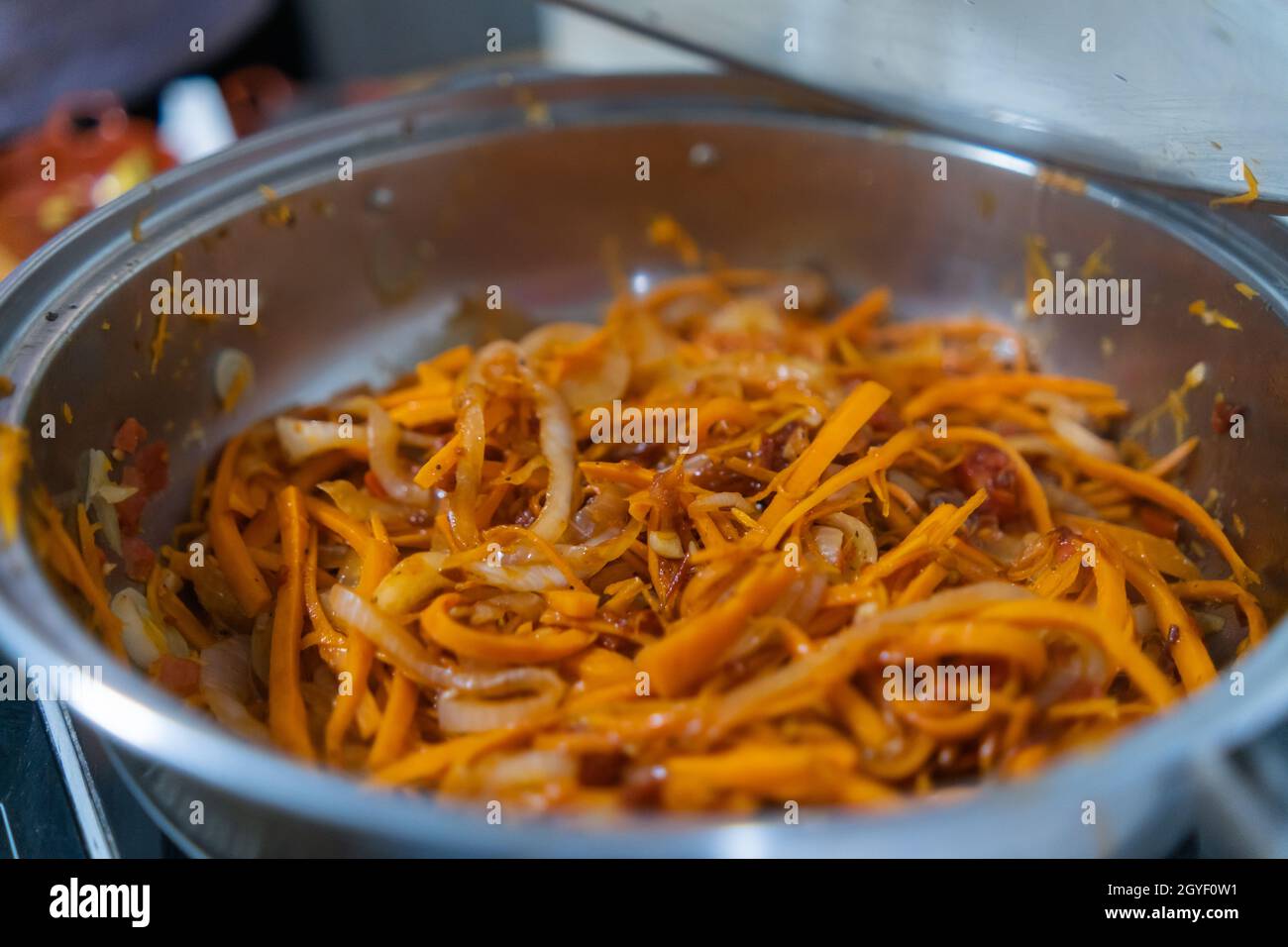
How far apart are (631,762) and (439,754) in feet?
0.80

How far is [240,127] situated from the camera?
11.4ft

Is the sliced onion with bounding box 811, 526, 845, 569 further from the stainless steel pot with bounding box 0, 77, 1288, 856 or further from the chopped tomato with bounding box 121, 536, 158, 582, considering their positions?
the chopped tomato with bounding box 121, 536, 158, 582

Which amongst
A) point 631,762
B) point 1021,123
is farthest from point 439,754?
point 1021,123

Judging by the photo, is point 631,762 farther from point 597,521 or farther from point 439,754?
point 597,521

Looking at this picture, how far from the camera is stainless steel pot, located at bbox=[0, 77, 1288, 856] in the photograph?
92cm

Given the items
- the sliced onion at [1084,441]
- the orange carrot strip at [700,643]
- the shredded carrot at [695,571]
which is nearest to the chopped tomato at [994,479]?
the shredded carrot at [695,571]
